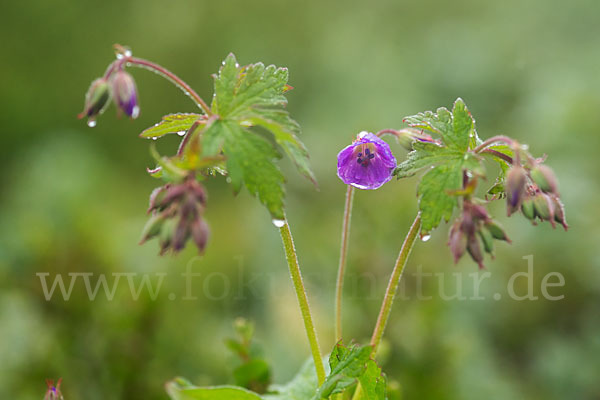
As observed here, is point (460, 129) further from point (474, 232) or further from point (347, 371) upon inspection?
point (347, 371)

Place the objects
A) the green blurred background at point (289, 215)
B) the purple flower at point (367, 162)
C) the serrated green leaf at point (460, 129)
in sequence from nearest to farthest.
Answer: the serrated green leaf at point (460, 129) < the purple flower at point (367, 162) < the green blurred background at point (289, 215)

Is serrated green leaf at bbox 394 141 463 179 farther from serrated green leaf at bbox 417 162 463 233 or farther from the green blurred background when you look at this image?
the green blurred background

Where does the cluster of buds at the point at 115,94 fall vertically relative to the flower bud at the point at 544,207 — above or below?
above

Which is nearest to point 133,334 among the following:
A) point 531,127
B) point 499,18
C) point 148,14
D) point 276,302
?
point 276,302

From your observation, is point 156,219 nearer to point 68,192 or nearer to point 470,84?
point 68,192

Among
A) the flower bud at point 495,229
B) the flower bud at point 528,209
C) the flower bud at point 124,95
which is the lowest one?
the flower bud at point 495,229

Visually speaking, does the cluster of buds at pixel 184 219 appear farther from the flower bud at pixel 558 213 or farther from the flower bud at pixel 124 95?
the flower bud at pixel 558 213

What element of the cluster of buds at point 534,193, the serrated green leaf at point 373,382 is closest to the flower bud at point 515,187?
the cluster of buds at point 534,193

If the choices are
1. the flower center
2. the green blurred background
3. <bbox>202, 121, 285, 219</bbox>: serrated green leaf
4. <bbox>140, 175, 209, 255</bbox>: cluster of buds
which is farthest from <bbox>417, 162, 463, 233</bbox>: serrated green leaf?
the green blurred background
